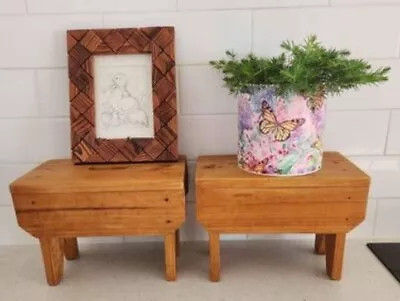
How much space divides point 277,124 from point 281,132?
0.05ft

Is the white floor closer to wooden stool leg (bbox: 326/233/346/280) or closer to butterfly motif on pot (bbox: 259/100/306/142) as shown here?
wooden stool leg (bbox: 326/233/346/280)

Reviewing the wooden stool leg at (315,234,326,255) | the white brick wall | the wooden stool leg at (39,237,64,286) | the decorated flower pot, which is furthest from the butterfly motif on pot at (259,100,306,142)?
the wooden stool leg at (39,237,64,286)

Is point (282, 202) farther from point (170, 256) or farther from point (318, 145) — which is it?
point (170, 256)

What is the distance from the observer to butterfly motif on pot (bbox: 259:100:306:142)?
61 cm

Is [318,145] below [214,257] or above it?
above

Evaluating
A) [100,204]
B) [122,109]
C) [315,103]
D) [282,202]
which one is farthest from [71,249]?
[315,103]

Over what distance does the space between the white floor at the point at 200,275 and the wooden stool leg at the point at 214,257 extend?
0.02 m

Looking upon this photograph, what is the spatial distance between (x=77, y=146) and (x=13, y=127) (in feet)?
0.54

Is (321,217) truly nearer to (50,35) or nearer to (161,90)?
(161,90)

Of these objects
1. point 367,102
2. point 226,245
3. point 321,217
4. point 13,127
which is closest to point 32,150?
point 13,127

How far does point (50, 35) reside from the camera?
749 mm

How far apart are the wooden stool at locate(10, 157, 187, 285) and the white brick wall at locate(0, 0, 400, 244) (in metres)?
0.17

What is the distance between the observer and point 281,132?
619mm

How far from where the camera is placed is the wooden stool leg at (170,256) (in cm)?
66
